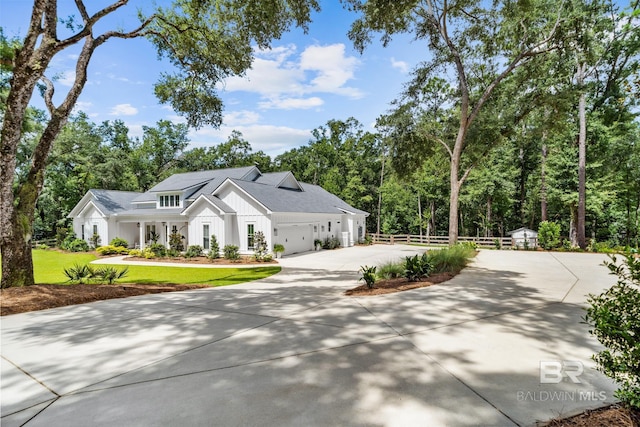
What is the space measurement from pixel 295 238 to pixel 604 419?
20.5 meters

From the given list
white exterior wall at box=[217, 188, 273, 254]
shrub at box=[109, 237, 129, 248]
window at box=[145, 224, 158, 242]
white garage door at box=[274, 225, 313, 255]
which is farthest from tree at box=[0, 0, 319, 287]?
shrub at box=[109, 237, 129, 248]

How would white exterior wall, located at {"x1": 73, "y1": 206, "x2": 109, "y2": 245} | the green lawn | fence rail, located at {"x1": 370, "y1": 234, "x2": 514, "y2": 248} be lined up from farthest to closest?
white exterior wall, located at {"x1": 73, "y1": 206, "x2": 109, "y2": 245} < fence rail, located at {"x1": 370, "y1": 234, "x2": 514, "y2": 248} < the green lawn

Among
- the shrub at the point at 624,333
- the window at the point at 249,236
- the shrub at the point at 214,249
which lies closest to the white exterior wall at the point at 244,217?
the window at the point at 249,236

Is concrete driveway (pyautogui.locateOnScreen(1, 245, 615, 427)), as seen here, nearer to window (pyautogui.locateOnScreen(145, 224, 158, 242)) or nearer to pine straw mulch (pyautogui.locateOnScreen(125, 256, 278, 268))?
pine straw mulch (pyautogui.locateOnScreen(125, 256, 278, 268))

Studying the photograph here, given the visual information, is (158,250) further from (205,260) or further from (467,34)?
(467,34)

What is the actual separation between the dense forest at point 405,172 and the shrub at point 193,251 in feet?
39.7

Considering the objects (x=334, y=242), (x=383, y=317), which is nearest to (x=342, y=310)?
(x=383, y=317)

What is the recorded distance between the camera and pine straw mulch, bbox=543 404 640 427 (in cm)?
259

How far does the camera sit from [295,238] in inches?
897

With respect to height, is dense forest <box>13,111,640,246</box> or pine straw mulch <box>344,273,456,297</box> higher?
dense forest <box>13,111,640,246</box>

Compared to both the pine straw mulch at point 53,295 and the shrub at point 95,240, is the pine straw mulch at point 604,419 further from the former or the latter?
the shrub at point 95,240

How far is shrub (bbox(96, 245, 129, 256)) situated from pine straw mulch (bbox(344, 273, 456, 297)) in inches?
849

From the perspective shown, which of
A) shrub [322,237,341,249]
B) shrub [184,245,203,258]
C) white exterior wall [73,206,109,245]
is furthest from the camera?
shrub [322,237,341,249]

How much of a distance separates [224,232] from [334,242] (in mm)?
9738
